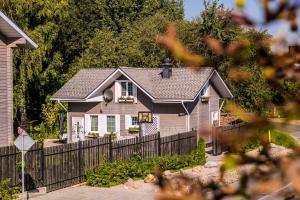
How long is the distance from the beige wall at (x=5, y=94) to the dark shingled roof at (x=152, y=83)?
1297 cm

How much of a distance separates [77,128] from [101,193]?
14.6 metres

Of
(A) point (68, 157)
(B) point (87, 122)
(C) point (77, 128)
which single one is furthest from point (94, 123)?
(A) point (68, 157)

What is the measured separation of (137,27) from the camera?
189 feet

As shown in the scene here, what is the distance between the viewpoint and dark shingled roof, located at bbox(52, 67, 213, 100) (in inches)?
1313

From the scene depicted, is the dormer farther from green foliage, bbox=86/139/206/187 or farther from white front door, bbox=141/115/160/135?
green foliage, bbox=86/139/206/187

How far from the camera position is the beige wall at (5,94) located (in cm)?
2112

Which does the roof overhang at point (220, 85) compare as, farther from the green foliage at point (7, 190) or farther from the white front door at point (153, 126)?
the green foliage at point (7, 190)

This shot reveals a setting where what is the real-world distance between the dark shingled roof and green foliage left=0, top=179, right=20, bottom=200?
1512 cm

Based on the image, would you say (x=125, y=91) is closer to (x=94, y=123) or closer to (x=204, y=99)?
(x=94, y=123)

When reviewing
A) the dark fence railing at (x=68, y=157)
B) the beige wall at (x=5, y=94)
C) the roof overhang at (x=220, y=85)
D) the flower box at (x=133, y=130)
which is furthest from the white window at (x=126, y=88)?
the beige wall at (x=5, y=94)

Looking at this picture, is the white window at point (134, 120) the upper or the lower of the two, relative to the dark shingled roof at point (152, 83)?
lower

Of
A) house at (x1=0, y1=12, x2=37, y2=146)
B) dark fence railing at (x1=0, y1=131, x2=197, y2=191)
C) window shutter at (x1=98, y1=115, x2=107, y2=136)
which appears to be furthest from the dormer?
house at (x1=0, y1=12, x2=37, y2=146)

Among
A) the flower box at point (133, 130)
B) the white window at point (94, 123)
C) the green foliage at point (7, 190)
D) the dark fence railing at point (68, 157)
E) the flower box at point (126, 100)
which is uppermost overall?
the flower box at point (126, 100)

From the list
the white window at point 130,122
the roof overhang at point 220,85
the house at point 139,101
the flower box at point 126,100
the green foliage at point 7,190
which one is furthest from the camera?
the roof overhang at point 220,85
